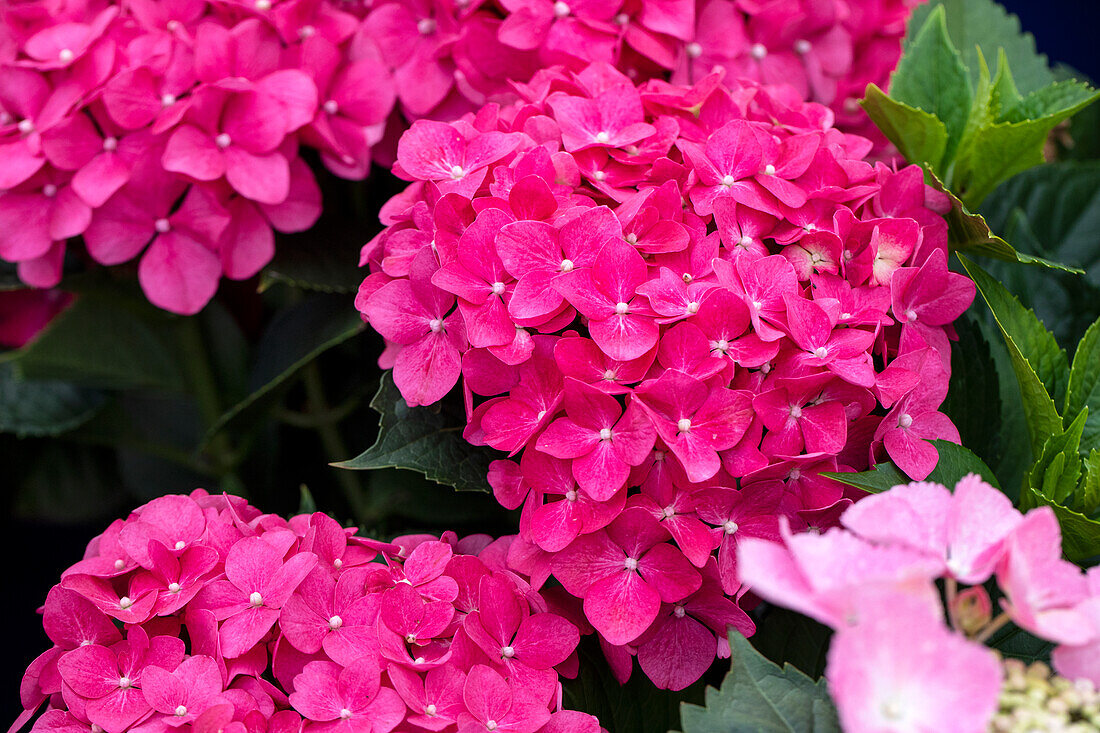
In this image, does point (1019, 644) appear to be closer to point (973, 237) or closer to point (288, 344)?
point (973, 237)

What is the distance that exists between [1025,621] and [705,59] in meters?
0.51

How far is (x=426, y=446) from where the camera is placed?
0.59 meters

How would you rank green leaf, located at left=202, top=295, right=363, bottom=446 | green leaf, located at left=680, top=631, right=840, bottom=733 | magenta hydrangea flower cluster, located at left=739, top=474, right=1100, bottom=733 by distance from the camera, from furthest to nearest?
green leaf, located at left=202, top=295, right=363, bottom=446
green leaf, located at left=680, top=631, right=840, bottom=733
magenta hydrangea flower cluster, located at left=739, top=474, right=1100, bottom=733

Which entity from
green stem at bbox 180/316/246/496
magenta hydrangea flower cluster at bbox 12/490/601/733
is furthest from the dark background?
magenta hydrangea flower cluster at bbox 12/490/601/733

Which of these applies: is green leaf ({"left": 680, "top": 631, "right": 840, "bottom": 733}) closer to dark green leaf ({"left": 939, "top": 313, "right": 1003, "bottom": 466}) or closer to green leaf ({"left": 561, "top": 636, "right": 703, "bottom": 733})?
green leaf ({"left": 561, "top": 636, "right": 703, "bottom": 733})

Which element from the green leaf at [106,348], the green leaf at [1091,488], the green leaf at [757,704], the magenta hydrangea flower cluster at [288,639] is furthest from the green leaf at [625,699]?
the green leaf at [106,348]

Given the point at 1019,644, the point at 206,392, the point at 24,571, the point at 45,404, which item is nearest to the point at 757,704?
the point at 1019,644

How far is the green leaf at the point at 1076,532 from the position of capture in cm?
50

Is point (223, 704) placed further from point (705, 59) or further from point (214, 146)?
point (705, 59)

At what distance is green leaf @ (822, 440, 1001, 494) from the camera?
0.49m

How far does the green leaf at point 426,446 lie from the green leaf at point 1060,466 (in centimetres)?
32

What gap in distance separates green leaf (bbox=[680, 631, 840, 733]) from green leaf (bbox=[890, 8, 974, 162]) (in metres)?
0.44

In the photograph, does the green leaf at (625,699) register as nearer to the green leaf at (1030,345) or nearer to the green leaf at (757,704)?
the green leaf at (757,704)

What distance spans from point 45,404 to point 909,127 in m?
0.83
